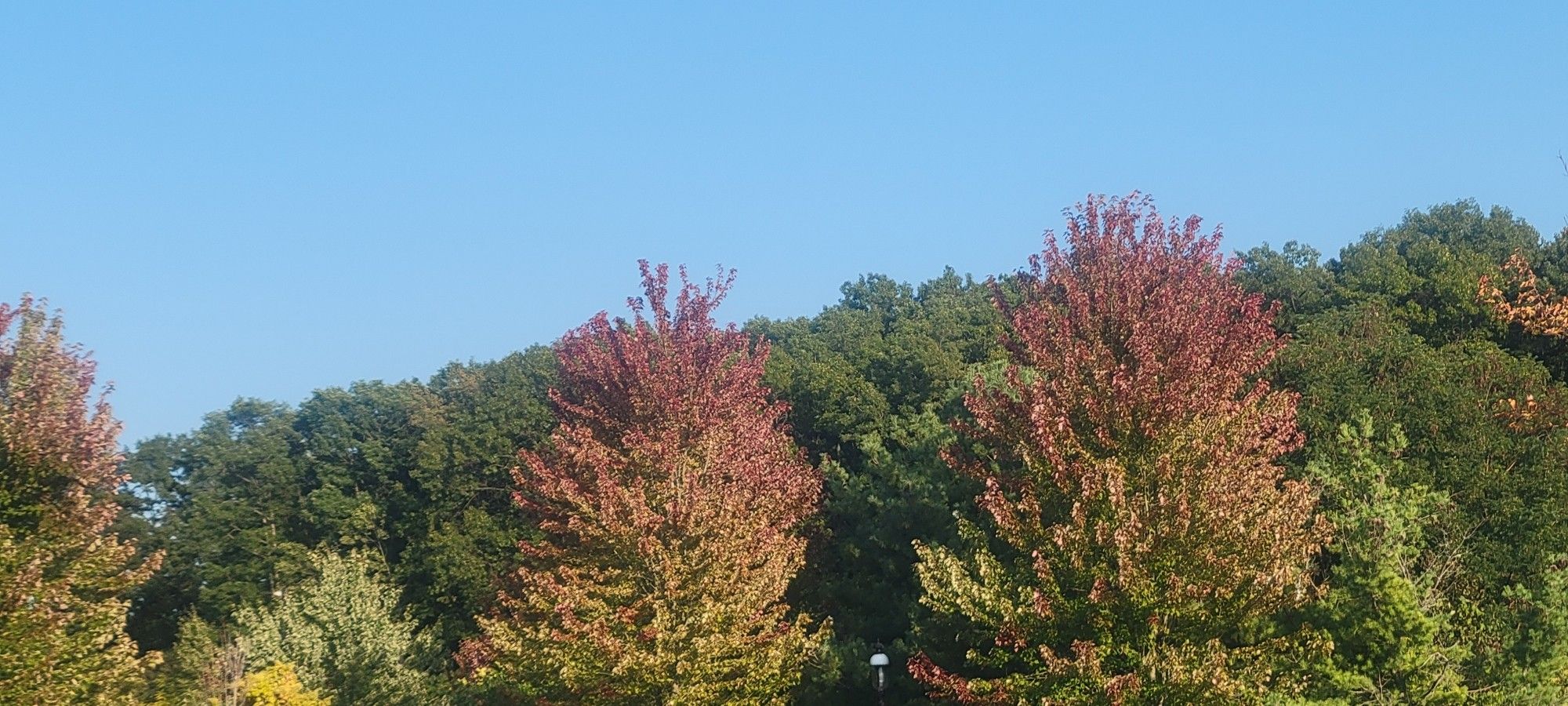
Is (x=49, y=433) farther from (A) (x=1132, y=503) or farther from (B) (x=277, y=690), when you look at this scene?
(A) (x=1132, y=503)

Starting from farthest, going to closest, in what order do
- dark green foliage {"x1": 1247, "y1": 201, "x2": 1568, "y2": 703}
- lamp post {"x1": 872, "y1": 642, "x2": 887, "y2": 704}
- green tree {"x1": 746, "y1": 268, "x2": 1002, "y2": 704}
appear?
1. green tree {"x1": 746, "y1": 268, "x2": 1002, "y2": 704}
2. lamp post {"x1": 872, "y1": 642, "x2": 887, "y2": 704}
3. dark green foliage {"x1": 1247, "y1": 201, "x2": 1568, "y2": 703}

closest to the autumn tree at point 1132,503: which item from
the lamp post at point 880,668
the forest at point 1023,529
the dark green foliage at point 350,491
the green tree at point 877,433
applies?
the forest at point 1023,529

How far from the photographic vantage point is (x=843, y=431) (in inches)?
1697

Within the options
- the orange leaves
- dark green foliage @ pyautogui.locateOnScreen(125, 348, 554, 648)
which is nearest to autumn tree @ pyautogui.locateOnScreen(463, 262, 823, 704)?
dark green foliage @ pyautogui.locateOnScreen(125, 348, 554, 648)

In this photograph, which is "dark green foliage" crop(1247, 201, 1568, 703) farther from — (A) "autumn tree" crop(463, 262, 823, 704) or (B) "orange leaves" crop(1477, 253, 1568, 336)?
(A) "autumn tree" crop(463, 262, 823, 704)

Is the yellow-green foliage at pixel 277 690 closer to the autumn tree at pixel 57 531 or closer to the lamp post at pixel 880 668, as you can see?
the autumn tree at pixel 57 531

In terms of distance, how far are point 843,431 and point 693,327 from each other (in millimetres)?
18652

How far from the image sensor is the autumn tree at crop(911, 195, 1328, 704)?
15594 mm

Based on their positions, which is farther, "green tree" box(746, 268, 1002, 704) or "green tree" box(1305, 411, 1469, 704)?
"green tree" box(746, 268, 1002, 704)

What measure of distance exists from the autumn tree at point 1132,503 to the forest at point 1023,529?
0.06 meters

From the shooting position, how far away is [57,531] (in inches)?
712

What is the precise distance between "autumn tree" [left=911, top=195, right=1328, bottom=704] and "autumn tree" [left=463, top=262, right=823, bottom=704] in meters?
3.55

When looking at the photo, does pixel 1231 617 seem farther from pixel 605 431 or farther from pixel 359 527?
pixel 359 527

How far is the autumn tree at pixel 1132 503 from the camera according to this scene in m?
15.6
